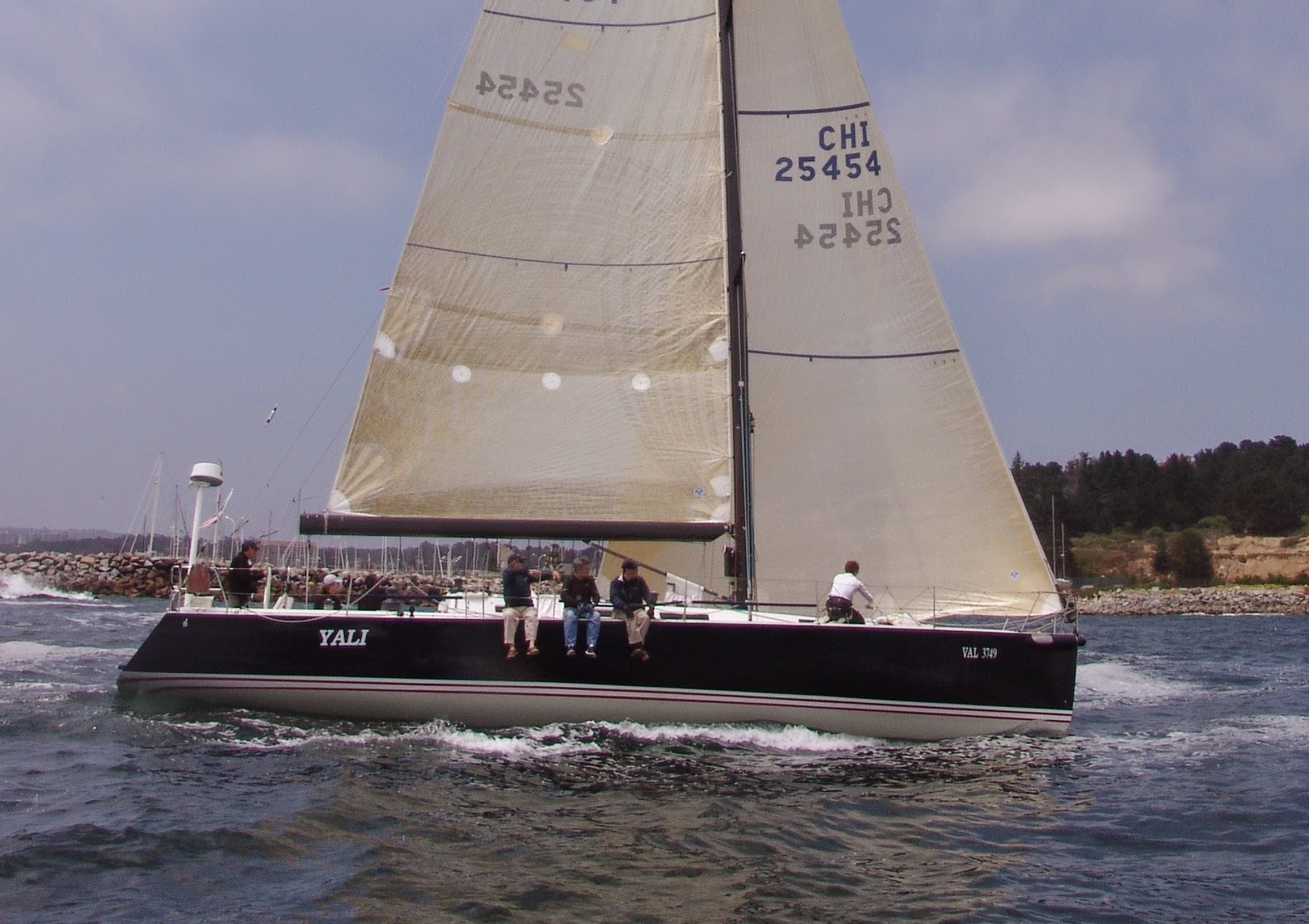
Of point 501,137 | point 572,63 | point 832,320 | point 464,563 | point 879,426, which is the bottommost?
point 464,563

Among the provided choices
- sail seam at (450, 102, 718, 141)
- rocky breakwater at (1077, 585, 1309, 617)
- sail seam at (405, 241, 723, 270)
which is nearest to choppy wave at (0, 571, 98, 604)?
sail seam at (405, 241, 723, 270)

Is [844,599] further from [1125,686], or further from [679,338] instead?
[1125,686]

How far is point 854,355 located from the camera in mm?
13430

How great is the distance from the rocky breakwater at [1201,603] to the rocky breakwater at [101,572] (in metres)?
44.0

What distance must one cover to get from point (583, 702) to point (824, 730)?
2377 millimetres

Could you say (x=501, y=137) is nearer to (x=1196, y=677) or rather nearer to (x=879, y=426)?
(x=879, y=426)

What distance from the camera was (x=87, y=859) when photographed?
7055 mm

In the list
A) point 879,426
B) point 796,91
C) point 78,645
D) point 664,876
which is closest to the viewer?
point 664,876

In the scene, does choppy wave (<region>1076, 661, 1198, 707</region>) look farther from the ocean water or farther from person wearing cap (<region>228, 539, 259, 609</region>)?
person wearing cap (<region>228, 539, 259, 609</region>)

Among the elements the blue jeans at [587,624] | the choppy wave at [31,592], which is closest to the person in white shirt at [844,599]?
the blue jeans at [587,624]

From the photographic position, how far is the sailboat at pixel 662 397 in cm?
1180

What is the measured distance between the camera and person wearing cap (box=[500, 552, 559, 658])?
11469mm

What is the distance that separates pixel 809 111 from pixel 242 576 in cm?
852

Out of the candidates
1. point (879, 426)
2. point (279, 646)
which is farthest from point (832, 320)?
point (279, 646)
